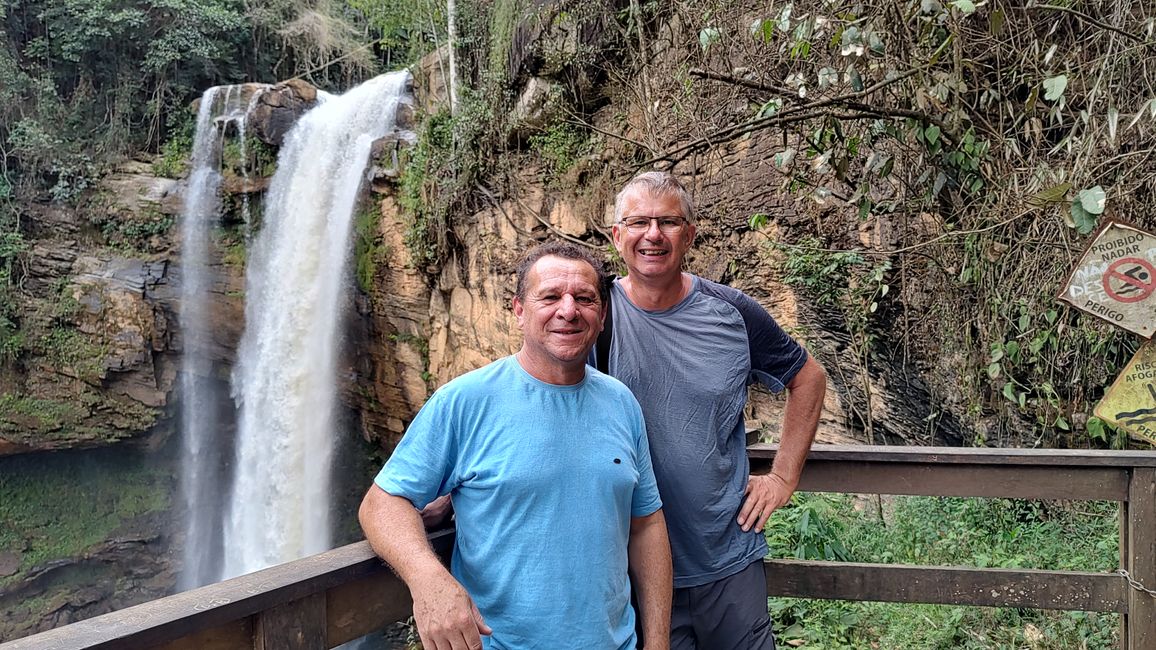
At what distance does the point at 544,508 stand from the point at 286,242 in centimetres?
1265

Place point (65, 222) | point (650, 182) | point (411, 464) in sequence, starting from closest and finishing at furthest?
1. point (411, 464)
2. point (650, 182)
3. point (65, 222)

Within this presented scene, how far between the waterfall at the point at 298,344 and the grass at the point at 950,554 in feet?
32.2

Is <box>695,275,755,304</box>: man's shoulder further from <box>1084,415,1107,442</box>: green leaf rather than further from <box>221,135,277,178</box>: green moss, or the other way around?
<box>221,135,277,178</box>: green moss

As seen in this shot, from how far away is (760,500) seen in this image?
186 centimetres

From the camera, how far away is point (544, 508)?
1.38m

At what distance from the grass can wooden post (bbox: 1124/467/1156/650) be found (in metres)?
0.94

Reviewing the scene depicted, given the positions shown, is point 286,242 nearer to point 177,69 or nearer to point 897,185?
point 177,69

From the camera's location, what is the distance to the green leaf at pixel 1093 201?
84.3 inches

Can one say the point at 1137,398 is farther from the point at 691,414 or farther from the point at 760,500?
the point at 691,414

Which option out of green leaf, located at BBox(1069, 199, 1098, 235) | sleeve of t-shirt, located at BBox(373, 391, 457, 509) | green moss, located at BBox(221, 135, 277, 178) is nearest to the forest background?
green leaf, located at BBox(1069, 199, 1098, 235)

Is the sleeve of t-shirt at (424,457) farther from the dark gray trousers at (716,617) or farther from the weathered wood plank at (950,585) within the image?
the weathered wood plank at (950,585)

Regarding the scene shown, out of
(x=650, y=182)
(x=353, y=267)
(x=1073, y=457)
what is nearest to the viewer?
(x=650, y=182)

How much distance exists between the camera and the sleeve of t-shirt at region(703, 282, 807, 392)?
1957 millimetres

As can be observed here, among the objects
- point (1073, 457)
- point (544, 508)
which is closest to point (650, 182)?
point (544, 508)
